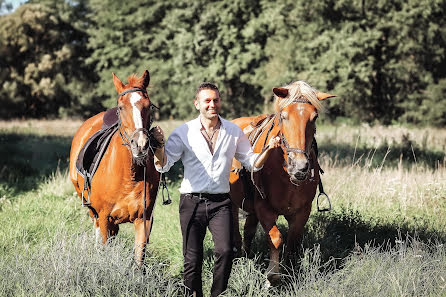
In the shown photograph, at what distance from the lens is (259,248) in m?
6.32

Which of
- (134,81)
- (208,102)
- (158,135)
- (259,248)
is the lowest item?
(259,248)

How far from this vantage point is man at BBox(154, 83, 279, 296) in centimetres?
424

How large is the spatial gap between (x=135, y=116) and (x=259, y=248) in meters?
2.84

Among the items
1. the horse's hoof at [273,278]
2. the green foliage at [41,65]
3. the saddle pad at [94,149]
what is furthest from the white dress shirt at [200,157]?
the green foliage at [41,65]

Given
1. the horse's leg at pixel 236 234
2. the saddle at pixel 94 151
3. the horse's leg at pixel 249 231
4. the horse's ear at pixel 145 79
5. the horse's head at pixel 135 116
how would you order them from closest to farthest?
the horse's head at pixel 135 116
the horse's ear at pixel 145 79
the saddle at pixel 94 151
the horse's leg at pixel 236 234
the horse's leg at pixel 249 231

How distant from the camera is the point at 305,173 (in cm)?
424

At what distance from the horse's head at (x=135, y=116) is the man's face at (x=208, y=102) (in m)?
0.53

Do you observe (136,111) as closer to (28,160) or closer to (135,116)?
(135,116)

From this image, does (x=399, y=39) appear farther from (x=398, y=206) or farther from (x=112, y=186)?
(x=112, y=186)

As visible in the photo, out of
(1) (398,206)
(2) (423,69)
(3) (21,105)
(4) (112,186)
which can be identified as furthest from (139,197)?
(3) (21,105)

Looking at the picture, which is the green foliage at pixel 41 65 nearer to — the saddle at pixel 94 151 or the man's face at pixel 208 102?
the saddle at pixel 94 151

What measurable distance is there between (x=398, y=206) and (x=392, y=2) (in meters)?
23.4

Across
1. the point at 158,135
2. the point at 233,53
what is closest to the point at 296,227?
the point at 158,135

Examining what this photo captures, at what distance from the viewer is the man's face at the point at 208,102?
4242 millimetres
